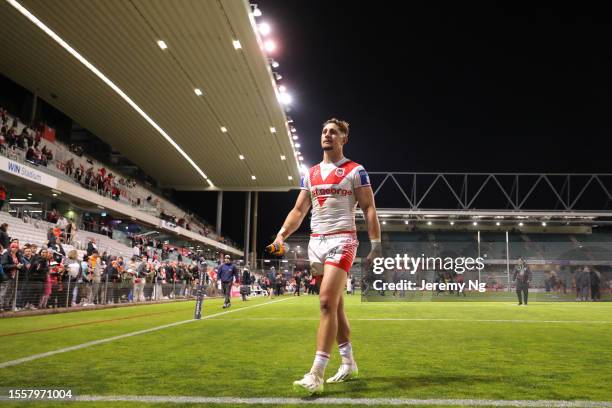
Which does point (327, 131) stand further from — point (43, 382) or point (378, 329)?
point (378, 329)

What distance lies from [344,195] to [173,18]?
22032 millimetres

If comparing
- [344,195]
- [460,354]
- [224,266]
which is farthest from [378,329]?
[224,266]

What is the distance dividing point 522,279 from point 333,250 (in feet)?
66.9

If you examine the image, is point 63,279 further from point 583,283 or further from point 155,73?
point 583,283

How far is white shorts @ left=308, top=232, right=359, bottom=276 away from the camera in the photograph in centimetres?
442

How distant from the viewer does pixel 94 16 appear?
23406 mm

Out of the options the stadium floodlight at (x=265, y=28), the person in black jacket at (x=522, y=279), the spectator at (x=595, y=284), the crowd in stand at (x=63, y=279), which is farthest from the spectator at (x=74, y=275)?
the spectator at (x=595, y=284)

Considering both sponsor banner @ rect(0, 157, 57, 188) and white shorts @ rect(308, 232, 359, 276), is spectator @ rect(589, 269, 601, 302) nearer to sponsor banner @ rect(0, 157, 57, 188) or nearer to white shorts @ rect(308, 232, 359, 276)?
white shorts @ rect(308, 232, 359, 276)

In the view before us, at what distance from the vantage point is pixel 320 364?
4.12 m

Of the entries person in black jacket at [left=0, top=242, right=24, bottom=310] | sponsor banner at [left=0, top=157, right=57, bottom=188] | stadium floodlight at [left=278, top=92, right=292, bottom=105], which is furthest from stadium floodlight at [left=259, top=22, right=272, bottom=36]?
person in black jacket at [left=0, top=242, right=24, bottom=310]

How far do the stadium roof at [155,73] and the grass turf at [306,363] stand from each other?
18.4 m

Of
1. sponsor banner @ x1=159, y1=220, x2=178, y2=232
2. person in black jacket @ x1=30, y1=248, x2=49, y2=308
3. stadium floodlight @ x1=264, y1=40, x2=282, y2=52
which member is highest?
stadium floodlight @ x1=264, y1=40, x2=282, y2=52

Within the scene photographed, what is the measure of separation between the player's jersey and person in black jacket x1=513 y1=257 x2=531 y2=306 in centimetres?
1960

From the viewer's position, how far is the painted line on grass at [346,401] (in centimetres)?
371
